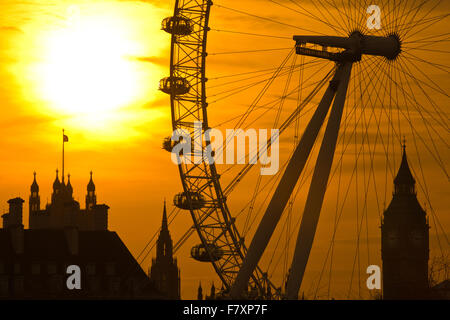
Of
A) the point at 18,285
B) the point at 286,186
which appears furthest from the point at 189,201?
the point at 18,285

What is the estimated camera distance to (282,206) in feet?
Result: 245

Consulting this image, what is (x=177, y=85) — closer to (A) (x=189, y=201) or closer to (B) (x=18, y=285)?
(A) (x=189, y=201)

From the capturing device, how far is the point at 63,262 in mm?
142875

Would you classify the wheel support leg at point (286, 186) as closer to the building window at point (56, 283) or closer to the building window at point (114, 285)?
the building window at point (114, 285)

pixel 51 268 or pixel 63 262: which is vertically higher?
pixel 63 262

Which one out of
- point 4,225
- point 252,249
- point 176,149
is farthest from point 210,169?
point 4,225

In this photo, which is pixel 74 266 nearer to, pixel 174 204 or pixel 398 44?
pixel 174 204

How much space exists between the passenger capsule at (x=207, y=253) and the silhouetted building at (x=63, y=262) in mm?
34499

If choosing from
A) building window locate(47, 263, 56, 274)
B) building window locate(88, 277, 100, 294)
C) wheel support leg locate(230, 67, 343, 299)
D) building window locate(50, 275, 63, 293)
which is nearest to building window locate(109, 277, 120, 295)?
building window locate(88, 277, 100, 294)

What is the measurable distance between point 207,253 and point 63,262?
41.2 meters

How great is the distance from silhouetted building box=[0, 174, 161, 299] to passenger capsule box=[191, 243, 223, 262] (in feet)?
113

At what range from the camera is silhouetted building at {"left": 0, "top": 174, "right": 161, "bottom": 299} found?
141 meters

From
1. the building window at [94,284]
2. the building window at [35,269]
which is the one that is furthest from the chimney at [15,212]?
the building window at [94,284]
